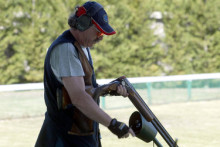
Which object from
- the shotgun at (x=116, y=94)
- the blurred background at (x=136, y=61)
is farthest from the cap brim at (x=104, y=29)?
the blurred background at (x=136, y=61)

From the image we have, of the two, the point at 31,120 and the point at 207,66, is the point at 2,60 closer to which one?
the point at 31,120

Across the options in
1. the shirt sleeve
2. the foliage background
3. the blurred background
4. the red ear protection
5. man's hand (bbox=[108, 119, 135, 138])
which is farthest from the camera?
the foliage background

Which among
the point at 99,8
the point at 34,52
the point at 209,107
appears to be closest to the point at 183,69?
the point at 34,52

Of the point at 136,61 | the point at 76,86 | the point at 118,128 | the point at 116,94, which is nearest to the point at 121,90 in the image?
the point at 116,94

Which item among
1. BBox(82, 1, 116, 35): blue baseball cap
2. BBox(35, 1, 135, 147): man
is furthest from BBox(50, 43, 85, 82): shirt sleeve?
BBox(82, 1, 116, 35): blue baseball cap

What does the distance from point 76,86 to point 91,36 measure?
404 millimetres

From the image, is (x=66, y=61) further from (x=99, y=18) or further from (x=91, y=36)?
(x=99, y=18)

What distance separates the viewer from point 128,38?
77.8 feet

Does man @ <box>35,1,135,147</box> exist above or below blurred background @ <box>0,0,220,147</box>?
above

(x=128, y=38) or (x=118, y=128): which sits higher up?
(x=118, y=128)

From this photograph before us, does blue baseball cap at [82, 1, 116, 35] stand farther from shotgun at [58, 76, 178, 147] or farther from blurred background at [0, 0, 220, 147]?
blurred background at [0, 0, 220, 147]

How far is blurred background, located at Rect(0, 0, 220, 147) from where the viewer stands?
1110 cm

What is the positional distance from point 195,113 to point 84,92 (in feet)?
32.5

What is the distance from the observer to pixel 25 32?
67.5ft
